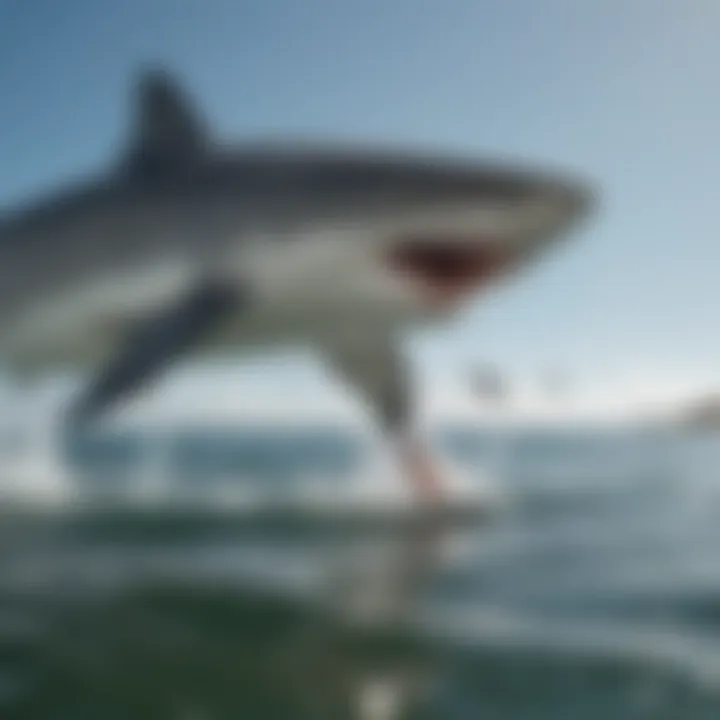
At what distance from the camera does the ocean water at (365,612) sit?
7.11ft

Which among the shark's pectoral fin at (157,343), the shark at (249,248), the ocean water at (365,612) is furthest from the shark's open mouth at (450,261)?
the ocean water at (365,612)

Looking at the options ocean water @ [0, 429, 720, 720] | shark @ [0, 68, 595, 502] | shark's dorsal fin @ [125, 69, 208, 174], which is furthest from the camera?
shark's dorsal fin @ [125, 69, 208, 174]

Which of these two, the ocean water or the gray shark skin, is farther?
the gray shark skin

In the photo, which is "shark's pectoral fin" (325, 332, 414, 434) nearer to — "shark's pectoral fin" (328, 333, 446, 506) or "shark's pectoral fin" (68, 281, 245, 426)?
"shark's pectoral fin" (328, 333, 446, 506)

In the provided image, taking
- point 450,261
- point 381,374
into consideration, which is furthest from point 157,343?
point 381,374

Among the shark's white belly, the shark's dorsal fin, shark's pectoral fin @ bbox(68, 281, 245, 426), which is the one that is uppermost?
the shark's dorsal fin

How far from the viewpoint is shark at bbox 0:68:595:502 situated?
9.08 feet

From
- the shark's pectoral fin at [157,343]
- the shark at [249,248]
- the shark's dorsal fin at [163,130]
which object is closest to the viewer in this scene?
the shark's pectoral fin at [157,343]

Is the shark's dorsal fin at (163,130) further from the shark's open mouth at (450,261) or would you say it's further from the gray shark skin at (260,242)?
the shark's open mouth at (450,261)

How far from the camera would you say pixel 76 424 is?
91.1 inches

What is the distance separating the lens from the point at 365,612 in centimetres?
266

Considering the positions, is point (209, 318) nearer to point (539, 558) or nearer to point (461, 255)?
point (461, 255)

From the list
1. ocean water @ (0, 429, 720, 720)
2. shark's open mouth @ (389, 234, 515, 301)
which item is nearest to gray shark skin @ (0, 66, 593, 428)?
shark's open mouth @ (389, 234, 515, 301)

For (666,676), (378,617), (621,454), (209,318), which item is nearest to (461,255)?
(209,318)
